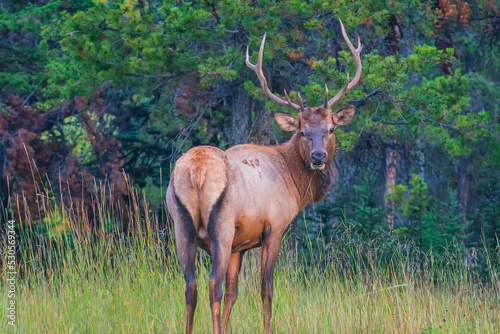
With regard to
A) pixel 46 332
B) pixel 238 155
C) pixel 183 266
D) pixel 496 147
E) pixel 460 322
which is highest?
pixel 238 155

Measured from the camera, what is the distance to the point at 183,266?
529cm

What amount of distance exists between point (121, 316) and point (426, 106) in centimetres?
547

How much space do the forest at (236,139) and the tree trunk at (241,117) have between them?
0.09 feet

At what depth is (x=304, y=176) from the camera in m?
6.95

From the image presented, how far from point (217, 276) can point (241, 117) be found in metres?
5.90

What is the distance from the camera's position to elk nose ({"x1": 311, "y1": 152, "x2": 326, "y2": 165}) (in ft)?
21.4

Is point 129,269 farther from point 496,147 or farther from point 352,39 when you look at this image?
point 496,147

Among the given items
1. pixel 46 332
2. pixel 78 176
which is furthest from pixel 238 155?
pixel 78 176

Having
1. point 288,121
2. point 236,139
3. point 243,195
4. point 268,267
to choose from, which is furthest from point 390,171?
point 243,195

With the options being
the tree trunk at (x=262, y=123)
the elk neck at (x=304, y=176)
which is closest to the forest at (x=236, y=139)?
the tree trunk at (x=262, y=123)

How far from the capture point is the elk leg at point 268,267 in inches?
236

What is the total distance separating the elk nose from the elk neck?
1.16 feet

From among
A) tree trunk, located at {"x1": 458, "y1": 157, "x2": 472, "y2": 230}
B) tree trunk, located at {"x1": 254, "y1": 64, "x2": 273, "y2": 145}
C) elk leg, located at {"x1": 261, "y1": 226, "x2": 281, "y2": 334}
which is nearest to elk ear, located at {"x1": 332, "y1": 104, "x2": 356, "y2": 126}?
elk leg, located at {"x1": 261, "y1": 226, "x2": 281, "y2": 334}

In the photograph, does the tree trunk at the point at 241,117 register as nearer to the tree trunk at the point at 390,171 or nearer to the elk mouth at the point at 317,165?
the tree trunk at the point at 390,171
